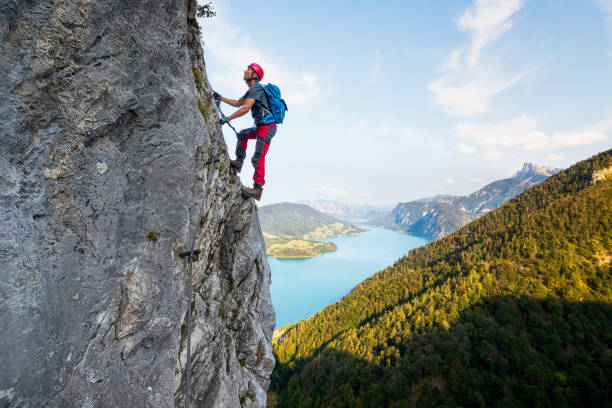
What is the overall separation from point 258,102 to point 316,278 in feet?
366

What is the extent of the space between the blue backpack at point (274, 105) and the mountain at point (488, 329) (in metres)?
28.4

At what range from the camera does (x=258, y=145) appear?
608cm

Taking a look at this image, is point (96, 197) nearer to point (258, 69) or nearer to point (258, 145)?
point (258, 145)

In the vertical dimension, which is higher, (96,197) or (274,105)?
(274,105)

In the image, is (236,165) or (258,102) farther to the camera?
(236,165)

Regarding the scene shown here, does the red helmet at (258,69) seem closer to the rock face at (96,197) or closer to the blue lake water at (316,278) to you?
the rock face at (96,197)

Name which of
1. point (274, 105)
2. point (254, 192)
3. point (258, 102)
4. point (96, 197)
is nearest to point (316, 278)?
point (254, 192)

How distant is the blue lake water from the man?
74418 mm

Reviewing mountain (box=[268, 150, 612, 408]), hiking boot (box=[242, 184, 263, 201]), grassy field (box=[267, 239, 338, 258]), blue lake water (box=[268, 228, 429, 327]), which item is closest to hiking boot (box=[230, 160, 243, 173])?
hiking boot (box=[242, 184, 263, 201])

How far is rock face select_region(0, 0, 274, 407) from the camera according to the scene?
2.34 metres

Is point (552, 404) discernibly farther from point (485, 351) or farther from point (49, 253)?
point (49, 253)

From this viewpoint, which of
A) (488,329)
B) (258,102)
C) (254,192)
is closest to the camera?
(258,102)

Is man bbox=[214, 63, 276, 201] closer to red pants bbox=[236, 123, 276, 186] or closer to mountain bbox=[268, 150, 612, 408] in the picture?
red pants bbox=[236, 123, 276, 186]

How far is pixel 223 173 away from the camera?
6039 millimetres
